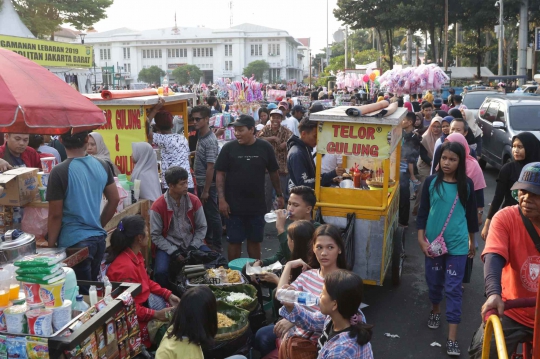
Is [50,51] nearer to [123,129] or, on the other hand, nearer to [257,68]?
[123,129]

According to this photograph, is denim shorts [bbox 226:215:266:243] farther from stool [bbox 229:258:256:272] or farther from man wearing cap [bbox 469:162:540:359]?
man wearing cap [bbox 469:162:540:359]

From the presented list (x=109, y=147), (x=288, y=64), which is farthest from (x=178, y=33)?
(x=109, y=147)

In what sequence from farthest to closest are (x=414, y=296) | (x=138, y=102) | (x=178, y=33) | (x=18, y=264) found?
(x=178, y=33), (x=138, y=102), (x=414, y=296), (x=18, y=264)

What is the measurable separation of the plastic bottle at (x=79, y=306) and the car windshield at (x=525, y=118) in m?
11.1

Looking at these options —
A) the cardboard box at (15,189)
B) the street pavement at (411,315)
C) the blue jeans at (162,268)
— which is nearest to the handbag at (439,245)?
the street pavement at (411,315)

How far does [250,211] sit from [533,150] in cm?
308

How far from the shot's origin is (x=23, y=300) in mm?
3180

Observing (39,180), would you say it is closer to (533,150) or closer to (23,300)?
(23,300)

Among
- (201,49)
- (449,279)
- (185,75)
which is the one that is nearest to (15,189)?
(449,279)

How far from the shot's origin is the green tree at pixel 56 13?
29.0 meters

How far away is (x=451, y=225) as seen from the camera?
15.7ft

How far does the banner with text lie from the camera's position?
22.6ft

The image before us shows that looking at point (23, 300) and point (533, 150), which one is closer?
point (23, 300)

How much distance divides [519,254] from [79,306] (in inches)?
107
